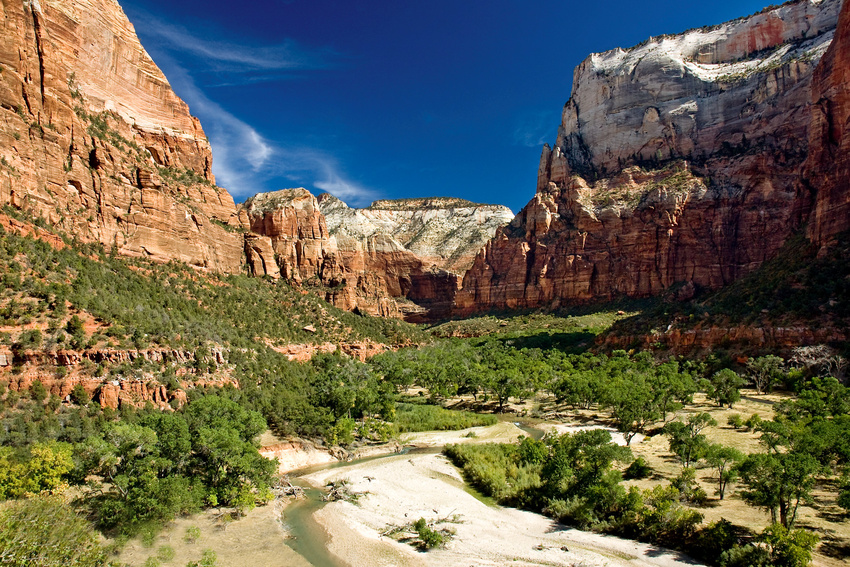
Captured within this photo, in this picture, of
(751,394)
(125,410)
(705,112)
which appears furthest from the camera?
(705,112)

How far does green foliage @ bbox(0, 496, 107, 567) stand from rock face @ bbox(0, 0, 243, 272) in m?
28.4

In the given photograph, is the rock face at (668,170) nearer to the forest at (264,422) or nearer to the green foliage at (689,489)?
the forest at (264,422)

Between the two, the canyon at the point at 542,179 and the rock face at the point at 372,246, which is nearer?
the canyon at the point at 542,179

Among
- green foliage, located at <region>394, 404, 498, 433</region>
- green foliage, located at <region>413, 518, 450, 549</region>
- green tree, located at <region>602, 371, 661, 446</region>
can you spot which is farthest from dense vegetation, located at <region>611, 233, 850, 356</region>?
green foliage, located at <region>413, 518, 450, 549</region>

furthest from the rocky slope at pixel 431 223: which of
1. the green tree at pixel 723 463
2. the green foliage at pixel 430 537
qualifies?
the green foliage at pixel 430 537

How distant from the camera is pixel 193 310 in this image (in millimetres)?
48625

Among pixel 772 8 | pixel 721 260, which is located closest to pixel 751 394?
pixel 721 260

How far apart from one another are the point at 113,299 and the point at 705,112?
12151 cm

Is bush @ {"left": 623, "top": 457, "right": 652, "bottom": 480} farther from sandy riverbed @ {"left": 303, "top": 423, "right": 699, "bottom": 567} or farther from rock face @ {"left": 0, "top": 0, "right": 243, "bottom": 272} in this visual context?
rock face @ {"left": 0, "top": 0, "right": 243, "bottom": 272}

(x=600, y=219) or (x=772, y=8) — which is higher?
(x=772, y=8)

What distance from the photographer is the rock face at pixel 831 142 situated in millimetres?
57375

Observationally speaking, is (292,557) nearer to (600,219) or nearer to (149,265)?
(149,265)

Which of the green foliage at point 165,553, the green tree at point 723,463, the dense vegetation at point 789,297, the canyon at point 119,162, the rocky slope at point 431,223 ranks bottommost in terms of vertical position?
the green foliage at point 165,553

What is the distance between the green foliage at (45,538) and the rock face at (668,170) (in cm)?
10003
